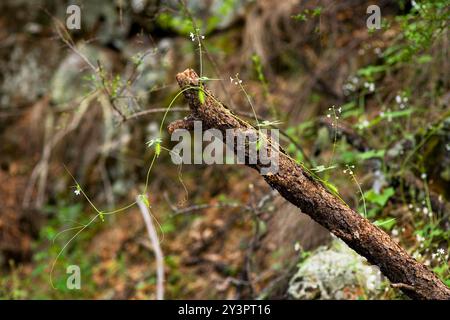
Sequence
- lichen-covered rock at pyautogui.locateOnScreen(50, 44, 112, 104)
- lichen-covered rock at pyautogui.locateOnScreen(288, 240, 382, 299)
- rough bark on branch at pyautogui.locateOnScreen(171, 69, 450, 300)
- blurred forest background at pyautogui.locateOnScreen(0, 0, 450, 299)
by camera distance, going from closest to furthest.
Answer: rough bark on branch at pyautogui.locateOnScreen(171, 69, 450, 300)
lichen-covered rock at pyautogui.locateOnScreen(288, 240, 382, 299)
blurred forest background at pyautogui.locateOnScreen(0, 0, 450, 299)
lichen-covered rock at pyautogui.locateOnScreen(50, 44, 112, 104)

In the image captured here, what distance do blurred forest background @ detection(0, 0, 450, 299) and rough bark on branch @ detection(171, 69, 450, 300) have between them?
0.50 m

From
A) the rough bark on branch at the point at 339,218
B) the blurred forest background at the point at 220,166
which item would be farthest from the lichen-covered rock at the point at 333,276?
the rough bark on branch at the point at 339,218

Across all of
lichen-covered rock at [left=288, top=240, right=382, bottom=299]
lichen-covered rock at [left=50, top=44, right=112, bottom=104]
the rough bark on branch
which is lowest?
lichen-covered rock at [left=288, top=240, right=382, bottom=299]

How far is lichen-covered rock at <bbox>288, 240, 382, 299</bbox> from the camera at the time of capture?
2.83 metres

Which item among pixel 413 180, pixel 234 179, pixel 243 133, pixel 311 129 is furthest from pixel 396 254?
pixel 234 179

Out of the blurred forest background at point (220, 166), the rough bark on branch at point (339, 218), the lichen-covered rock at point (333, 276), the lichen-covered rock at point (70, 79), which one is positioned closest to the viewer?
the rough bark on branch at point (339, 218)

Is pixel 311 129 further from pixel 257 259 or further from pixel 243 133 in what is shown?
pixel 243 133

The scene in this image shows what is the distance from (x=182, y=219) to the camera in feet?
15.6

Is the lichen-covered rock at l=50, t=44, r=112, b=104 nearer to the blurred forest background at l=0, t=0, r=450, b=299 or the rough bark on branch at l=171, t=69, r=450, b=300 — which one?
the blurred forest background at l=0, t=0, r=450, b=299

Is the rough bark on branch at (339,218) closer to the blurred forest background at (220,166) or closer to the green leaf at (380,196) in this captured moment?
the blurred forest background at (220,166)

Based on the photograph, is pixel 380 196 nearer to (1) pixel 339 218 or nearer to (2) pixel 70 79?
(1) pixel 339 218

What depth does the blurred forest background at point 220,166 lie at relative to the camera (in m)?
3.05

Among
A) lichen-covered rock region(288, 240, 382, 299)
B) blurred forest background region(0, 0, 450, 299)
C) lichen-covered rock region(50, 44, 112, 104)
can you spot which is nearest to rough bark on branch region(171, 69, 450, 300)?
blurred forest background region(0, 0, 450, 299)

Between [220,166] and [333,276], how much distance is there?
6.51 feet
